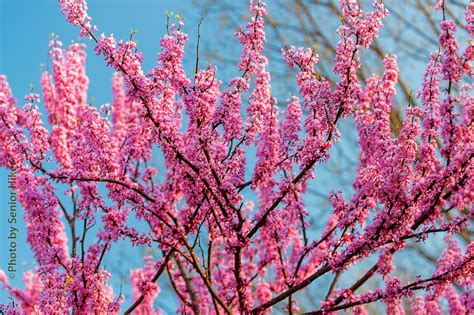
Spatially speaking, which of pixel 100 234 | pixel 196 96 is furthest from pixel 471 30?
pixel 100 234

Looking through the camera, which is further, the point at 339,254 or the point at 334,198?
the point at 334,198

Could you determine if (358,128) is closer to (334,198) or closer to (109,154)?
(334,198)

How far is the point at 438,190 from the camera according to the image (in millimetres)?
4352

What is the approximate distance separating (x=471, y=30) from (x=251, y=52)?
1749 mm

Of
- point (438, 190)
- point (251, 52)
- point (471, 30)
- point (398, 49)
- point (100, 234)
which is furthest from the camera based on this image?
point (398, 49)

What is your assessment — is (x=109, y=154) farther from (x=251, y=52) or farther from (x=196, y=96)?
(x=251, y=52)

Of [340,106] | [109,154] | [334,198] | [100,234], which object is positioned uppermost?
[109,154]

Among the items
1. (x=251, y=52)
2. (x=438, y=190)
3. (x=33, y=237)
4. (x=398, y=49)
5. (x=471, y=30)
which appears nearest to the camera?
(x=438, y=190)

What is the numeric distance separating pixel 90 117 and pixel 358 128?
2458mm

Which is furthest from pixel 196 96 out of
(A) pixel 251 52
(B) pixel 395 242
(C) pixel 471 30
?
(C) pixel 471 30

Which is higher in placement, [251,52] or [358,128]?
[251,52]

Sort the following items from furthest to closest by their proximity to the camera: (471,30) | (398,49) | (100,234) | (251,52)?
(398,49) < (100,234) < (251,52) < (471,30)

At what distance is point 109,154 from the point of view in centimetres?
530

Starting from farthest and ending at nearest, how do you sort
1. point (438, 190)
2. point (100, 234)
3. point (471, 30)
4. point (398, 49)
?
1. point (398, 49)
2. point (100, 234)
3. point (471, 30)
4. point (438, 190)
